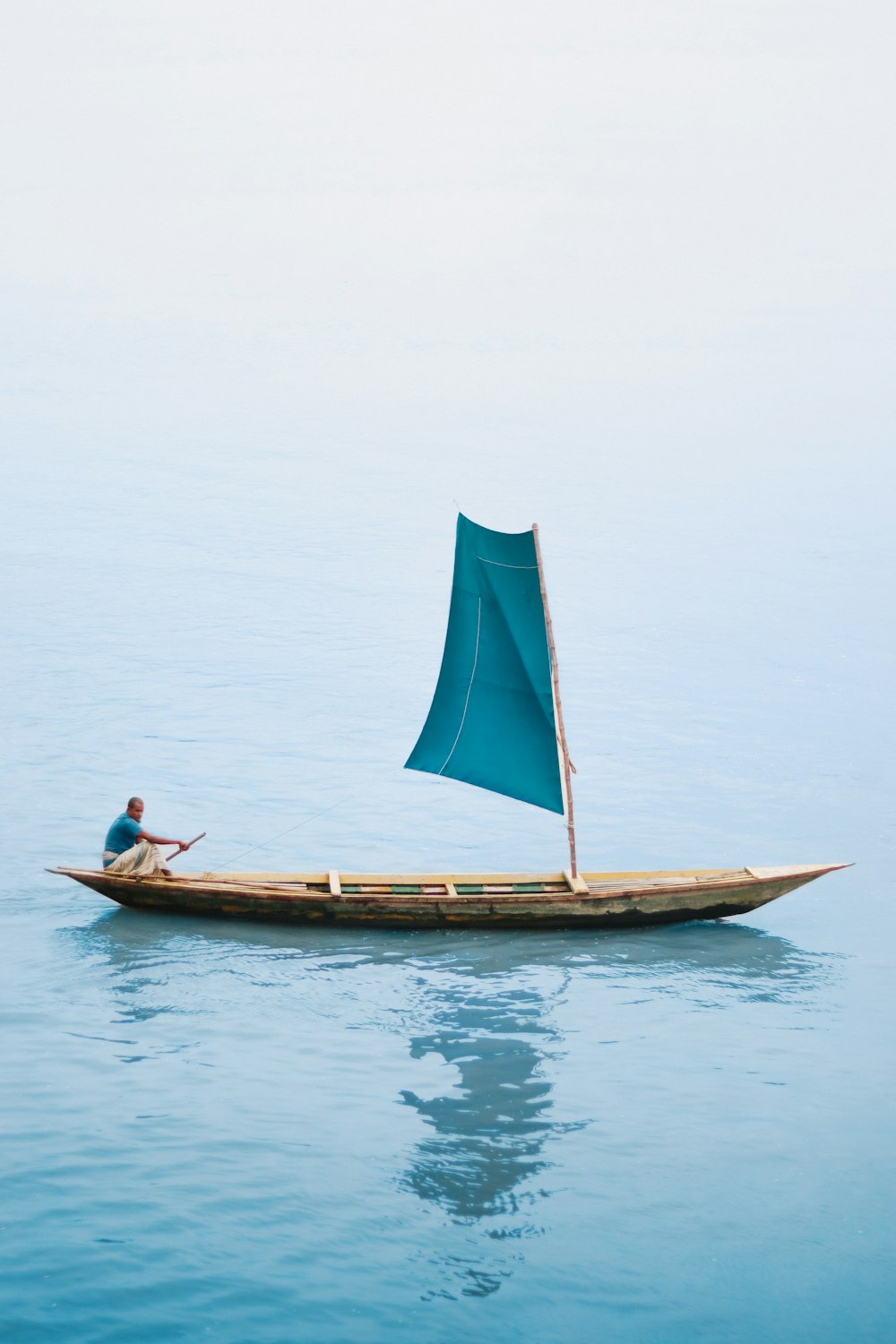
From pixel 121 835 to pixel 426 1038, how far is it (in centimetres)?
522

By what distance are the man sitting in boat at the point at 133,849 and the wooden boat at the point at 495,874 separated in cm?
19

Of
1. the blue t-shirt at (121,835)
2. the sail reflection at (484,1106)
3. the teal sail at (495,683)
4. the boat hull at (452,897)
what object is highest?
Answer: the teal sail at (495,683)

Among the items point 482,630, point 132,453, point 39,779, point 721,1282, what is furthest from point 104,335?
point 721,1282

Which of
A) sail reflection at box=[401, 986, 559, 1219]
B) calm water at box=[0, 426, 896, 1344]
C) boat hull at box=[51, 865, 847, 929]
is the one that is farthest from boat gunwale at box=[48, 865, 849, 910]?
sail reflection at box=[401, 986, 559, 1219]

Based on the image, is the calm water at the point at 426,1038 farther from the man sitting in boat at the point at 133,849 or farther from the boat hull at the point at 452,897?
the man sitting in boat at the point at 133,849

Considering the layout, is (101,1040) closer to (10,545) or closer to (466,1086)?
(466,1086)

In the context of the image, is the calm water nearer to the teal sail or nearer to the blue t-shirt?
the blue t-shirt

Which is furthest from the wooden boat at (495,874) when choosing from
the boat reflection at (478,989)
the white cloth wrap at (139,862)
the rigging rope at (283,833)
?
the rigging rope at (283,833)

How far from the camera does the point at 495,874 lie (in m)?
18.4

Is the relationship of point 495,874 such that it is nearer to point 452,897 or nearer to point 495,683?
point 452,897

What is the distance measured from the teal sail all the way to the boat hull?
1.43m

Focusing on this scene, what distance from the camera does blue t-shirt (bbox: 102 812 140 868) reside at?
59.5 feet

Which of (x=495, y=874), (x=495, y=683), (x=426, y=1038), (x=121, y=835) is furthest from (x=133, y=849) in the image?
(x=495, y=683)

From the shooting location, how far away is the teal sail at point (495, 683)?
18.4 metres
